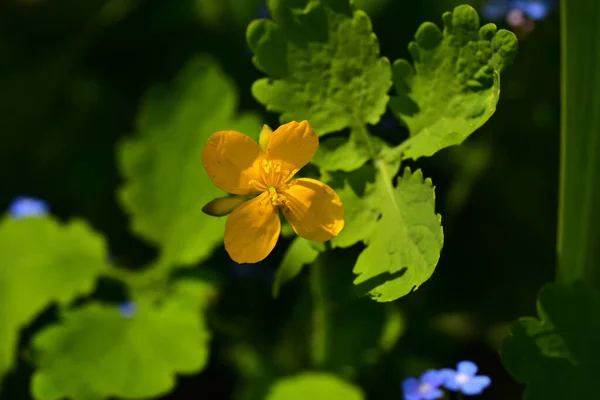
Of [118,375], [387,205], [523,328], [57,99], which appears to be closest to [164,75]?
[57,99]

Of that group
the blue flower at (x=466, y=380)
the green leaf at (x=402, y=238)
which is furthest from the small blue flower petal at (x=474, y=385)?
the green leaf at (x=402, y=238)

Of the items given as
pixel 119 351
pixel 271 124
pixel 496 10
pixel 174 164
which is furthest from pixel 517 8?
pixel 119 351

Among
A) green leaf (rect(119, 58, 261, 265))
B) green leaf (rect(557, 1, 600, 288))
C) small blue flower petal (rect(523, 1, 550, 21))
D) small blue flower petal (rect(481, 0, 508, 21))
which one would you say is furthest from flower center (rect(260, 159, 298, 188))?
small blue flower petal (rect(481, 0, 508, 21))

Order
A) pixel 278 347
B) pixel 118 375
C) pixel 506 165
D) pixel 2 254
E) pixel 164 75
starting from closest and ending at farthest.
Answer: pixel 118 375 < pixel 2 254 < pixel 278 347 < pixel 506 165 < pixel 164 75

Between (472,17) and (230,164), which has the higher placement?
(472,17)

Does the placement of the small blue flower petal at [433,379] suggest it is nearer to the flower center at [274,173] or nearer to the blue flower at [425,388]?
the blue flower at [425,388]

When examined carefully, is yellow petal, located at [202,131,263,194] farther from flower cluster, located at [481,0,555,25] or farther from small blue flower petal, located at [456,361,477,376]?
flower cluster, located at [481,0,555,25]

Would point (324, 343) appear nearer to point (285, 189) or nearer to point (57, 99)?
point (285, 189)

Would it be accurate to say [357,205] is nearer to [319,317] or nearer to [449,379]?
[449,379]
